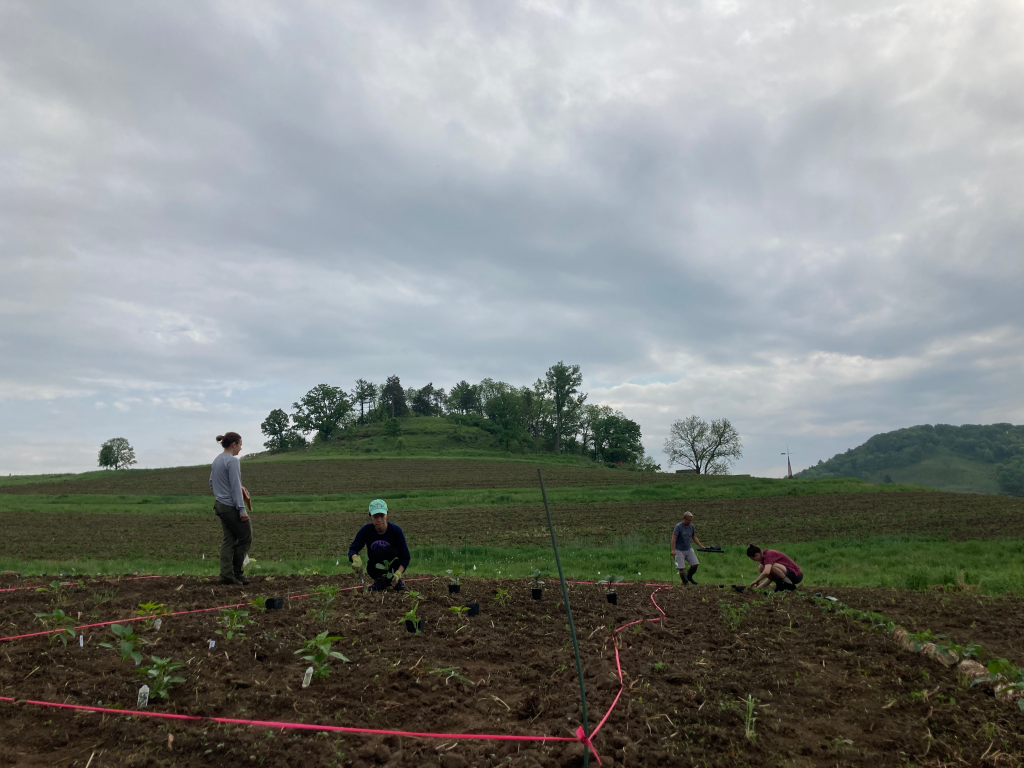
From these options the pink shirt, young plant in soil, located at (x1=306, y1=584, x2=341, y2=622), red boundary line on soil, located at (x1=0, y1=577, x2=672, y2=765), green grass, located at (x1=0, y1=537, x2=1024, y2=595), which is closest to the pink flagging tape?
red boundary line on soil, located at (x1=0, y1=577, x2=672, y2=765)

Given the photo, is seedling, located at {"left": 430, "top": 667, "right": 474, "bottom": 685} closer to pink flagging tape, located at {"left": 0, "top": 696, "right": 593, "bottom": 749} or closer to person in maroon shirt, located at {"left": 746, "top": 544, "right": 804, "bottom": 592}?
pink flagging tape, located at {"left": 0, "top": 696, "right": 593, "bottom": 749}

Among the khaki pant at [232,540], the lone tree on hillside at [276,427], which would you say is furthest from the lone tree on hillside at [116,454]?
the khaki pant at [232,540]

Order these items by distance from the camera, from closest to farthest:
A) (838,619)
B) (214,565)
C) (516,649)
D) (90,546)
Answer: (516,649), (838,619), (214,565), (90,546)

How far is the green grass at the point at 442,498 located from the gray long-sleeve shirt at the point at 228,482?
64.1 feet

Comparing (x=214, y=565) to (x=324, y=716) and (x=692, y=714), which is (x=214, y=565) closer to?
(x=324, y=716)

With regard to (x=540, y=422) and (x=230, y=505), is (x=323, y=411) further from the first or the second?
(x=230, y=505)

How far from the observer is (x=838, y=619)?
6148 mm

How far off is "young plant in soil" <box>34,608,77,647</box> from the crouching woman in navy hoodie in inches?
113

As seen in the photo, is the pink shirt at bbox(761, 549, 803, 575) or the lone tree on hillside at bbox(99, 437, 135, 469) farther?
the lone tree on hillside at bbox(99, 437, 135, 469)

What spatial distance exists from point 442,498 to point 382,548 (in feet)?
75.9

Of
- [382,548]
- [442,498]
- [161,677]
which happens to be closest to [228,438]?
[382,548]

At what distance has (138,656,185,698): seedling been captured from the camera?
362 cm

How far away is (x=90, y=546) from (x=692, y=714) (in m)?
18.5

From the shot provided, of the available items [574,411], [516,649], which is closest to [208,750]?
[516,649]
